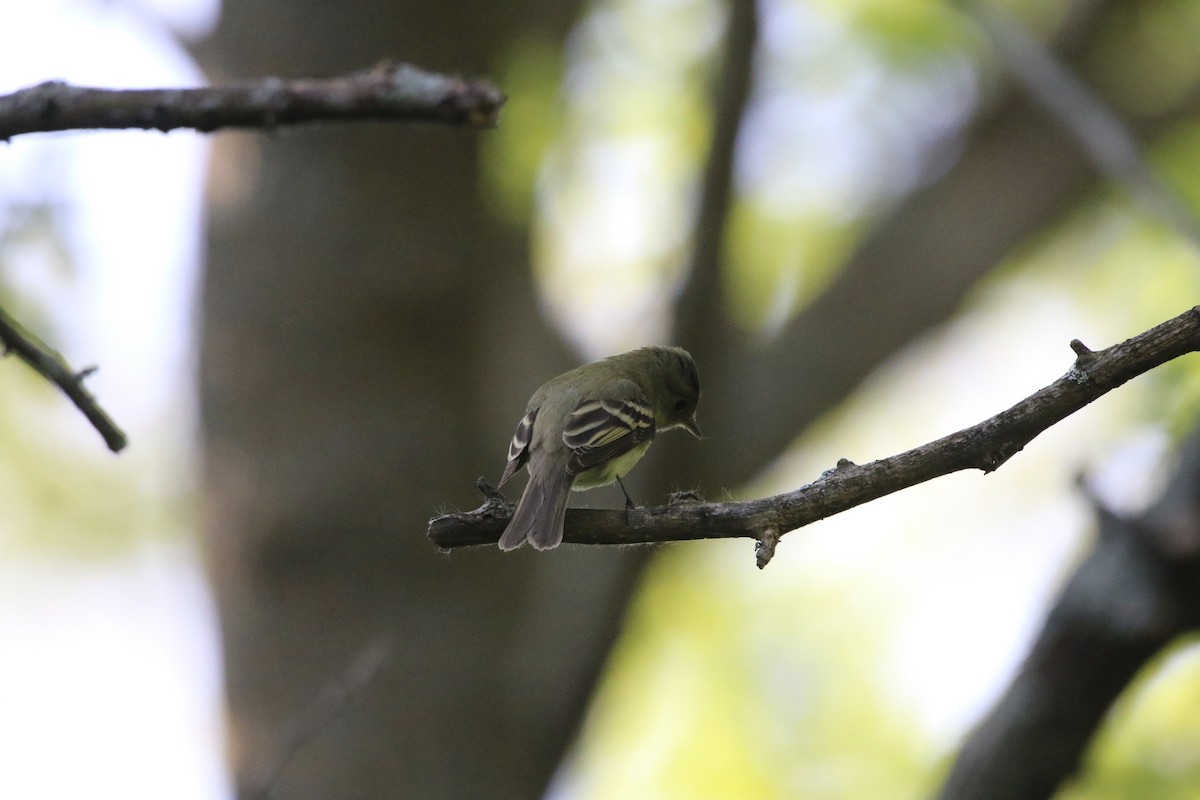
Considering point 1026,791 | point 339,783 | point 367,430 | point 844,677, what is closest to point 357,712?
point 339,783

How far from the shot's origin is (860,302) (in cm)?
679

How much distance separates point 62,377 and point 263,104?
0.57m

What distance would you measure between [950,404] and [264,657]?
20.7 ft

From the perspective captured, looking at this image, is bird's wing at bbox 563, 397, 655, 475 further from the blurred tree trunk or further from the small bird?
the blurred tree trunk

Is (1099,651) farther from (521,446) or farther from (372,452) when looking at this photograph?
(372,452)

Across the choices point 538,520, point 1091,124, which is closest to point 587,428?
point 538,520

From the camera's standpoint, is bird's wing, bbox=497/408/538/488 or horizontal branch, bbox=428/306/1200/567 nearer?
horizontal branch, bbox=428/306/1200/567

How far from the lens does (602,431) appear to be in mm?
4109

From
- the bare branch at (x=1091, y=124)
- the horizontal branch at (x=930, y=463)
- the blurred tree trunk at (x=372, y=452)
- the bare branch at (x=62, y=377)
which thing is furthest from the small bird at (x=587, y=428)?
the bare branch at (x=1091, y=124)

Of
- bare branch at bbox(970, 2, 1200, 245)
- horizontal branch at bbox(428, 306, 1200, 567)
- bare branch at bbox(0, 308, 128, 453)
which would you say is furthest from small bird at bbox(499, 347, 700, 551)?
bare branch at bbox(970, 2, 1200, 245)

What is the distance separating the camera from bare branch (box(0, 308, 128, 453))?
1.82 m

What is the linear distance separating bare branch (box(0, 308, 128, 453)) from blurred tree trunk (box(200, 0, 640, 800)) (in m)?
4.29

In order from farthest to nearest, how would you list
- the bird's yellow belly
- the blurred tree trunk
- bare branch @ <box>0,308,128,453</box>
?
1. the blurred tree trunk
2. the bird's yellow belly
3. bare branch @ <box>0,308,128,453</box>

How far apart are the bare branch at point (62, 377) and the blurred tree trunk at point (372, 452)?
4288mm
